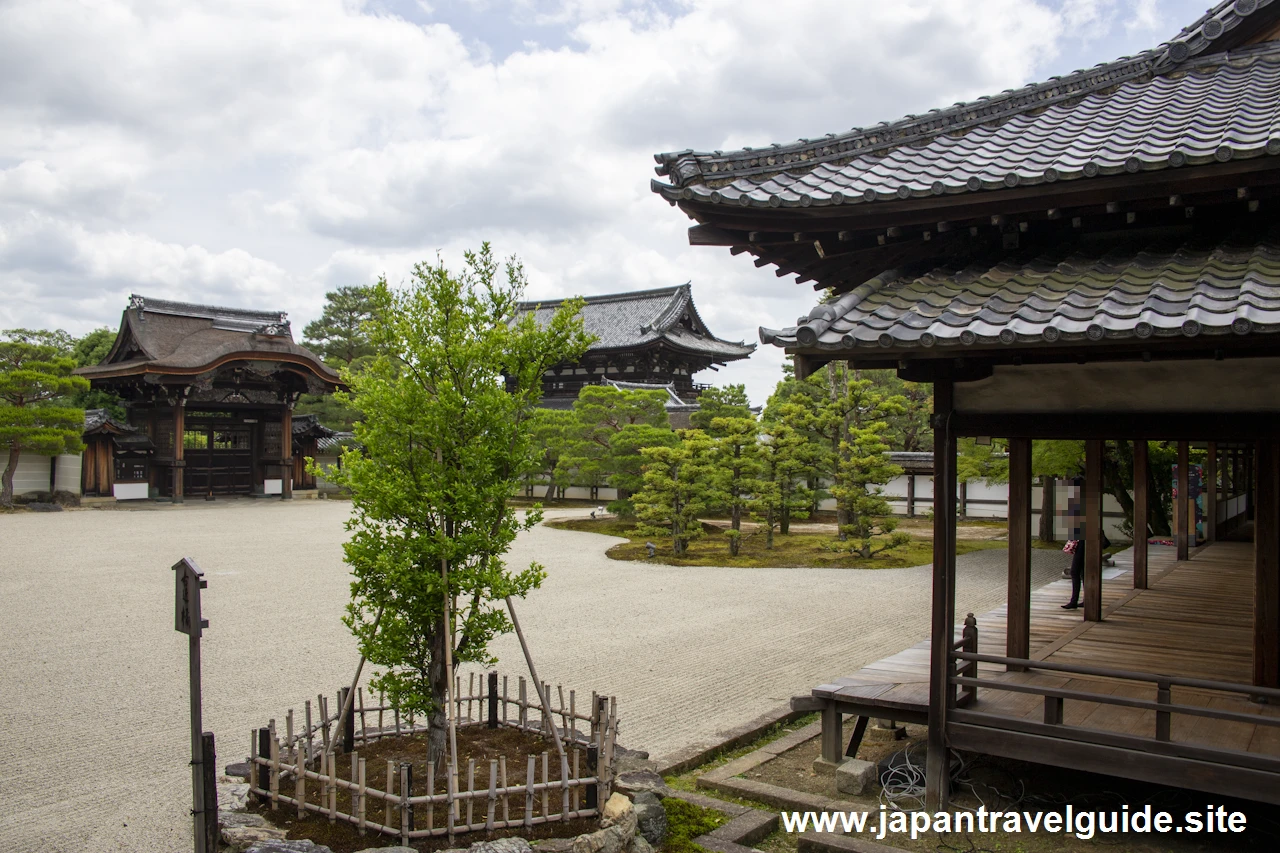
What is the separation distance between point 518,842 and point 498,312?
295cm

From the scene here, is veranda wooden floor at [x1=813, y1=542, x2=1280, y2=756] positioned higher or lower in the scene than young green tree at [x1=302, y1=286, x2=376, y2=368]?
lower

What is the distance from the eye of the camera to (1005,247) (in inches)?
192

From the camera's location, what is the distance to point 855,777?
5.00 meters

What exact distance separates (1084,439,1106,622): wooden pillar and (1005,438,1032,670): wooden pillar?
2.02m

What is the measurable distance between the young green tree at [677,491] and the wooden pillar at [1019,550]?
38.7 feet

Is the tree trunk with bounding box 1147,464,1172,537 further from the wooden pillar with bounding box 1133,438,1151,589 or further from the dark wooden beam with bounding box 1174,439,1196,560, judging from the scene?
the wooden pillar with bounding box 1133,438,1151,589

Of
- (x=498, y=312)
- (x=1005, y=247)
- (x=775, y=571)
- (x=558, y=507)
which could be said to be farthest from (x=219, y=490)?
(x=1005, y=247)

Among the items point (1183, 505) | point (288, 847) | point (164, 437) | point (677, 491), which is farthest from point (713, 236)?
point (164, 437)

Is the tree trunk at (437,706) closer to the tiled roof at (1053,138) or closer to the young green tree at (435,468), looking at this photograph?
the young green tree at (435,468)

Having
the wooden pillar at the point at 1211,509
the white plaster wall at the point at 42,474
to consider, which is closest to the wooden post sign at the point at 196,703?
the wooden pillar at the point at 1211,509

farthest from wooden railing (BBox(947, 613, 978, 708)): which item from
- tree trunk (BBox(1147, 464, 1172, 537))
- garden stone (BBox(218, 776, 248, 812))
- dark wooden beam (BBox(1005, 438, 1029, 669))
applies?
tree trunk (BBox(1147, 464, 1172, 537))

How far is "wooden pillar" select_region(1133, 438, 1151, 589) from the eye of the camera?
9.12 metres

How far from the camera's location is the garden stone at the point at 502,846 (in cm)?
399

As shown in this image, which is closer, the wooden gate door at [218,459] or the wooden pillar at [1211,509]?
the wooden pillar at [1211,509]
